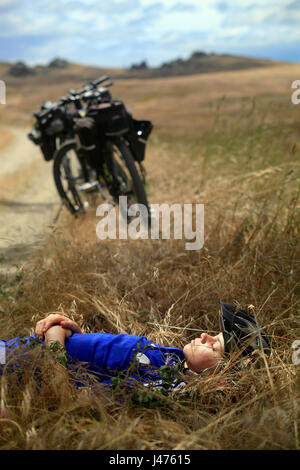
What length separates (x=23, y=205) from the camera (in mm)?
6793

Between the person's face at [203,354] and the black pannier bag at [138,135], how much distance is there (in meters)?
2.77

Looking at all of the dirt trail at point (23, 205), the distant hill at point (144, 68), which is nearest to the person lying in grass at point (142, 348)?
the dirt trail at point (23, 205)

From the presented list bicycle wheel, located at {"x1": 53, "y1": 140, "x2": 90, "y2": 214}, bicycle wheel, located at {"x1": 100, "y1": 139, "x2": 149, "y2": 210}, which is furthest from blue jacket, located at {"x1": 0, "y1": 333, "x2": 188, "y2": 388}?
bicycle wheel, located at {"x1": 53, "y1": 140, "x2": 90, "y2": 214}

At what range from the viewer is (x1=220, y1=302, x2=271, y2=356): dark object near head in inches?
80.6

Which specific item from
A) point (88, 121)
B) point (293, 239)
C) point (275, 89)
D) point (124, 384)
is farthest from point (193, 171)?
point (275, 89)

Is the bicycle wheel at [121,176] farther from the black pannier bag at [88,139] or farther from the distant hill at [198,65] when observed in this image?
the distant hill at [198,65]

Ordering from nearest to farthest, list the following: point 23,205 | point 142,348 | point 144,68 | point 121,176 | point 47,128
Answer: point 142,348, point 121,176, point 47,128, point 23,205, point 144,68

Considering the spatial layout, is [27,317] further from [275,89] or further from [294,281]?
[275,89]

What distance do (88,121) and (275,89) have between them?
42.9 m

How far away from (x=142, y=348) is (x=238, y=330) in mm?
531

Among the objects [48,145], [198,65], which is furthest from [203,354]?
[198,65]

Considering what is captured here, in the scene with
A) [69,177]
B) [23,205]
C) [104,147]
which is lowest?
[23,205]

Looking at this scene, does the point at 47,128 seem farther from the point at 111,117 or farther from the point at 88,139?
the point at 111,117

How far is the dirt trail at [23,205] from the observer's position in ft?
11.3
